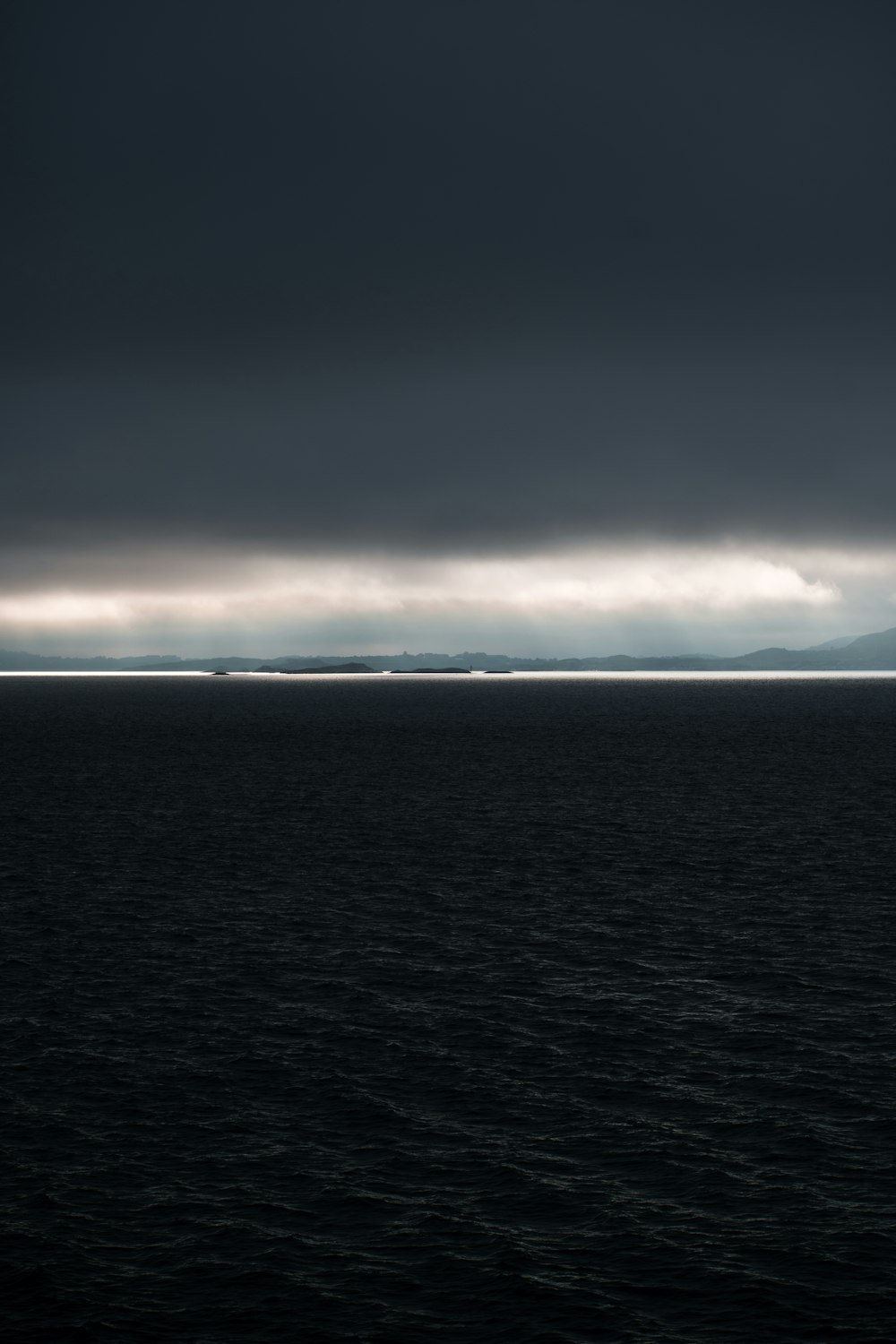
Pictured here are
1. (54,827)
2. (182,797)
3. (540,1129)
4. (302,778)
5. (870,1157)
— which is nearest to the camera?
(870,1157)

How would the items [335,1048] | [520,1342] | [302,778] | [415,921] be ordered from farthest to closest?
[302,778]
[415,921]
[335,1048]
[520,1342]

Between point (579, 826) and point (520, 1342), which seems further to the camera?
point (579, 826)

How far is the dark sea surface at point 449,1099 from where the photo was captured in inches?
953

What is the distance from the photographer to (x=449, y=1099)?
3438cm

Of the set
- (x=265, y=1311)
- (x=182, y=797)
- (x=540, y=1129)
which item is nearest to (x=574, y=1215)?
(x=540, y=1129)

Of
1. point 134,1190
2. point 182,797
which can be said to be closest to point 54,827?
point 182,797

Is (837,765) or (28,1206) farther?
(837,765)

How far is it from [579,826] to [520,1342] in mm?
75861

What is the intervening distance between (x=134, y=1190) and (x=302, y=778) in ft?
369

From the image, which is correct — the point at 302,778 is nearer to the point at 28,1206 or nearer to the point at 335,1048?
the point at 335,1048

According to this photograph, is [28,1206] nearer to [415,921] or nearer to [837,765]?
[415,921]

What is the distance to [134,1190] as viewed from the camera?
93.9ft

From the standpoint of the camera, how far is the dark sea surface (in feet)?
79.5

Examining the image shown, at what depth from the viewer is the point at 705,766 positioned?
155m
